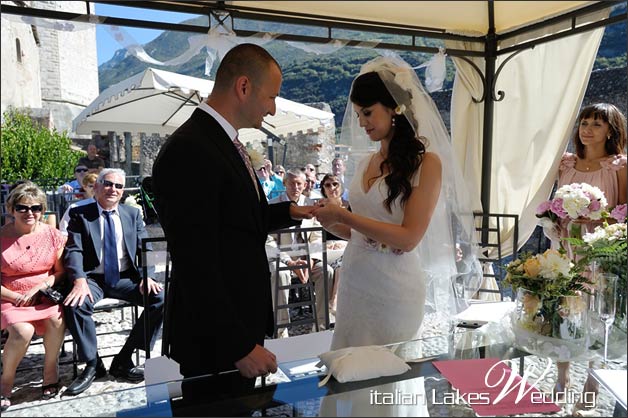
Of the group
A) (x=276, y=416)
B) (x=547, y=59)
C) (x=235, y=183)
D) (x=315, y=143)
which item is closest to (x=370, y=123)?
(x=235, y=183)

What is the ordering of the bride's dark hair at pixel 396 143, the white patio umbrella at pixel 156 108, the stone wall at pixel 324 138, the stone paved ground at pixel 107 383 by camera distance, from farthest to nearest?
the stone wall at pixel 324 138 → the white patio umbrella at pixel 156 108 → the bride's dark hair at pixel 396 143 → the stone paved ground at pixel 107 383

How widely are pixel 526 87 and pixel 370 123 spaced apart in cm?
333

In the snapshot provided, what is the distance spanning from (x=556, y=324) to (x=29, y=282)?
3.63 metres

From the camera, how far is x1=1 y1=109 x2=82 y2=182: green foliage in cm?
1886

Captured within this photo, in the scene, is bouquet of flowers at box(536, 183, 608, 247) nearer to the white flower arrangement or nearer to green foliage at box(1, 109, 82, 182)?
the white flower arrangement

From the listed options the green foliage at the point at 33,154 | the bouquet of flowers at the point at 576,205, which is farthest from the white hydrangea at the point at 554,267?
the green foliage at the point at 33,154

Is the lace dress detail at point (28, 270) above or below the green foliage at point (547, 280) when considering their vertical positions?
below

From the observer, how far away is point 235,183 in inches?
56.9

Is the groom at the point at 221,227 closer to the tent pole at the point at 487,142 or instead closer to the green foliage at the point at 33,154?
the tent pole at the point at 487,142

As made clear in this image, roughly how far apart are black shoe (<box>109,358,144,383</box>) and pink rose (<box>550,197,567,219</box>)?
3314 mm

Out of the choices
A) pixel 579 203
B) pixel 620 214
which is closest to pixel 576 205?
pixel 579 203

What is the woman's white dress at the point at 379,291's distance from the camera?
2248 mm

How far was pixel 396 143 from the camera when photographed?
233 cm

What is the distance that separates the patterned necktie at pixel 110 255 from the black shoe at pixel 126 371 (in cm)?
67
